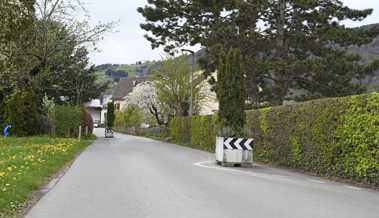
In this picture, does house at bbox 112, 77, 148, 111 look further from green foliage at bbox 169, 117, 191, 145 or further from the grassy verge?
the grassy verge

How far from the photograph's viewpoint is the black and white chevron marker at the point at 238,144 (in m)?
21.6

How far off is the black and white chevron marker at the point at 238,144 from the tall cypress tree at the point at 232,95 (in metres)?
1.40

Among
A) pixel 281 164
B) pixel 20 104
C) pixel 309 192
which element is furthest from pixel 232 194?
pixel 20 104

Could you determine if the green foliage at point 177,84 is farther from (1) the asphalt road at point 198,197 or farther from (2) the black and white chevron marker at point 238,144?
(1) the asphalt road at point 198,197

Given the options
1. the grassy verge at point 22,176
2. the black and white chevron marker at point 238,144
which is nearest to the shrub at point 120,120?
the grassy verge at point 22,176

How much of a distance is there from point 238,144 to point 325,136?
4698 mm

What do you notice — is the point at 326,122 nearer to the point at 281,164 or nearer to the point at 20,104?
the point at 281,164

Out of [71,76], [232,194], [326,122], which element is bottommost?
[232,194]

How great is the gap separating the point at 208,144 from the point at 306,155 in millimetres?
15954

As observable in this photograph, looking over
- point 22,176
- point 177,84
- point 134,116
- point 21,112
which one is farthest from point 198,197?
point 134,116

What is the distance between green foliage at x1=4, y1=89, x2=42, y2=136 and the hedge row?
1732cm

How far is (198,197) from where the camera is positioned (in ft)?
37.8

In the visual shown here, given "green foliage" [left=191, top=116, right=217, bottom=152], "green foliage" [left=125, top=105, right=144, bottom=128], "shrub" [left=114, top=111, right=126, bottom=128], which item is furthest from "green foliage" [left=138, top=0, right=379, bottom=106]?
"shrub" [left=114, top=111, right=126, bottom=128]

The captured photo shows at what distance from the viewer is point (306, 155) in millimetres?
19266
